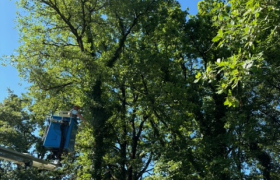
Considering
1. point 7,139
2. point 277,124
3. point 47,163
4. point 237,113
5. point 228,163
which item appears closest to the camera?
point 47,163

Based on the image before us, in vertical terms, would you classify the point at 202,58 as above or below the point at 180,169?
above

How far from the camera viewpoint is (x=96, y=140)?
11.6m

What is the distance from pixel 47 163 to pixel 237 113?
273 inches

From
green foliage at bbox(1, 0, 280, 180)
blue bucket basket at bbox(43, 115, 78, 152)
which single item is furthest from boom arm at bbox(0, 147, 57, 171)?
green foliage at bbox(1, 0, 280, 180)

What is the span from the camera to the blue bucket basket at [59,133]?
7109 millimetres

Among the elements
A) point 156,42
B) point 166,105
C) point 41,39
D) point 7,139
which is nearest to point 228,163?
point 166,105

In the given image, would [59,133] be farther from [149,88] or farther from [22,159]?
[149,88]

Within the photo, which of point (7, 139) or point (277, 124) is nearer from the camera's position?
point (277, 124)

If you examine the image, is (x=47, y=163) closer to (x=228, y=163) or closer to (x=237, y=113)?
(x=228, y=163)

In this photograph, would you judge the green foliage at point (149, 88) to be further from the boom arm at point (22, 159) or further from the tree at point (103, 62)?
the boom arm at point (22, 159)

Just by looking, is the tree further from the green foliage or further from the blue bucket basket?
the blue bucket basket

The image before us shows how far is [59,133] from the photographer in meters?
7.24

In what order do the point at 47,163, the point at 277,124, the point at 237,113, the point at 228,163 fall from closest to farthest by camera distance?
the point at 47,163 → the point at 228,163 → the point at 237,113 → the point at 277,124

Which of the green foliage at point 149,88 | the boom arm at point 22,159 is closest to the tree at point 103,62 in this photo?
the green foliage at point 149,88
